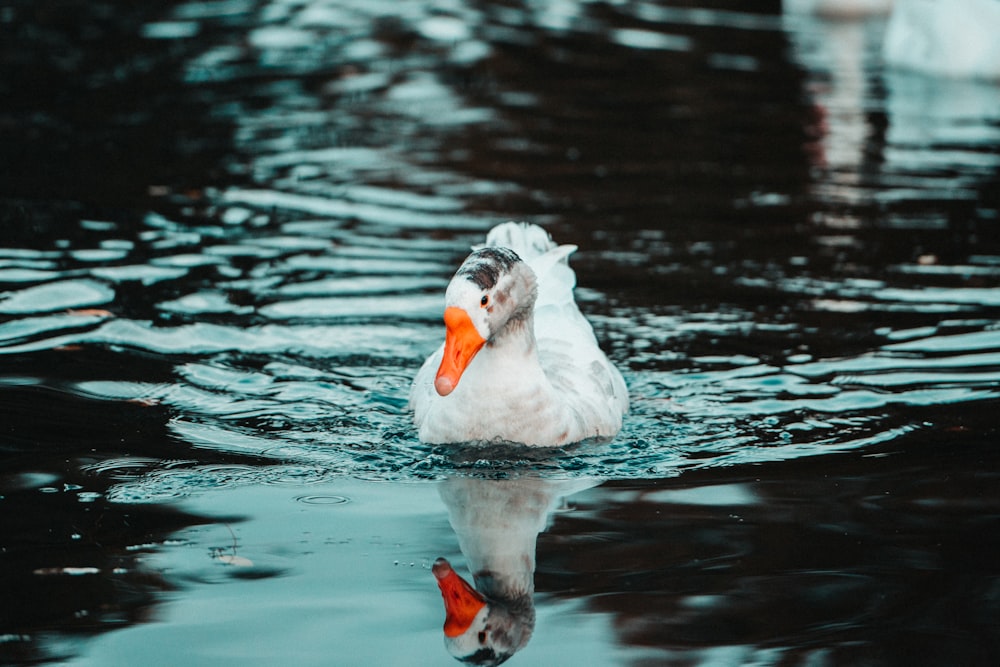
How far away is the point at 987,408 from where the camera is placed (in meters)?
7.35

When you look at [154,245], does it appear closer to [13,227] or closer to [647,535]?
[13,227]

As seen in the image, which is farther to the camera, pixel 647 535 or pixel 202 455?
pixel 202 455

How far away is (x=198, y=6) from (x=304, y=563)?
16439 mm

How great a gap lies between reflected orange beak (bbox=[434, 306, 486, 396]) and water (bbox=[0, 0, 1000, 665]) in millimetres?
620

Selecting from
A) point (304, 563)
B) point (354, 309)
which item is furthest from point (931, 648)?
point (354, 309)

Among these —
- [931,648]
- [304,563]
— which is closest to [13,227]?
[304,563]

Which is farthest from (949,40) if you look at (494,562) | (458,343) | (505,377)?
(494,562)

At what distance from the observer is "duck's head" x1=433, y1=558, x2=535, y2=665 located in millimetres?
4828

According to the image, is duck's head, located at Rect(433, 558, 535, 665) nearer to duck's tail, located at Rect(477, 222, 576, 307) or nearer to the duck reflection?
the duck reflection

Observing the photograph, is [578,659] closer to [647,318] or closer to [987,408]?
[987,408]

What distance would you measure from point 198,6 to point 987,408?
51.6ft

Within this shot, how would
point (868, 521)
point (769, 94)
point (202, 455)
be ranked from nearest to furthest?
1. point (868, 521)
2. point (202, 455)
3. point (769, 94)

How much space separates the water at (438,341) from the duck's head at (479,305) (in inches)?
25.0

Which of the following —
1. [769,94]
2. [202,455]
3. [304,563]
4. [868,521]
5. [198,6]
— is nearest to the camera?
[304,563]
